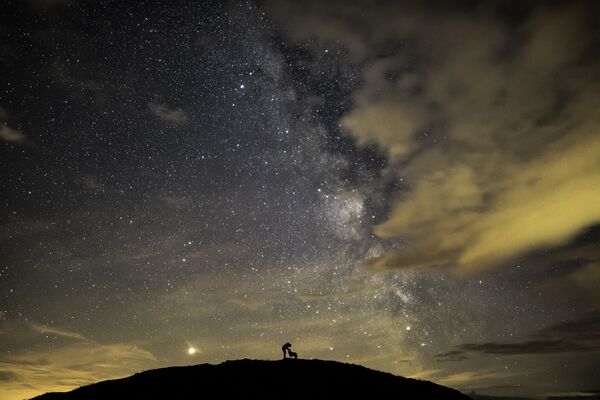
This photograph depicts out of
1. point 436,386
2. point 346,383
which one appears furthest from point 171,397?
point 436,386

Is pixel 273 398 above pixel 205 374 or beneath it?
beneath

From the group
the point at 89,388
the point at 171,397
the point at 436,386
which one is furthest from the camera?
the point at 436,386

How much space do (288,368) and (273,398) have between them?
11.4 ft

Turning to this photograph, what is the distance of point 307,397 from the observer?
20922 millimetres

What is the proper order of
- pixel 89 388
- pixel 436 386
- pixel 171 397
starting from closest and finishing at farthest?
1. pixel 171 397
2. pixel 89 388
3. pixel 436 386

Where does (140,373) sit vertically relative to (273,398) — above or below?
above

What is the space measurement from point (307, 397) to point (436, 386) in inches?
423

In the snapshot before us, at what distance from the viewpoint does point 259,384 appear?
71.2ft

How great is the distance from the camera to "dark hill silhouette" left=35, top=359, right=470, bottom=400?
2094 cm

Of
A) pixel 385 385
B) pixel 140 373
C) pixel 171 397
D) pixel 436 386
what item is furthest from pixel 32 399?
pixel 436 386

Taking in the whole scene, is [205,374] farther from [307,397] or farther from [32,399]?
[32,399]

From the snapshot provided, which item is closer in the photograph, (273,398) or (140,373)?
(273,398)

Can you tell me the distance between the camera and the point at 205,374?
901 inches

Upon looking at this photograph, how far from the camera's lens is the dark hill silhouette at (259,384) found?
2094 cm
